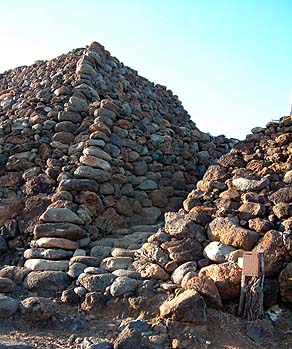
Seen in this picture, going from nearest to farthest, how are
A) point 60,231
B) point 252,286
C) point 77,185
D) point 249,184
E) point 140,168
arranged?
point 252,286 → point 249,184 → point 60,231 → point 77,185 → point 140,168

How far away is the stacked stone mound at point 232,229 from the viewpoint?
152 inches

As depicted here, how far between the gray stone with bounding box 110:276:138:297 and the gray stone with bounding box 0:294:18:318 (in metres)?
0.91

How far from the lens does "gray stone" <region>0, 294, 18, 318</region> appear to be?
388 cm

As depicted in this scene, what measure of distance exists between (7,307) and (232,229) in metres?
2.28

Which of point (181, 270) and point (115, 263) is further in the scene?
point (115, 263)

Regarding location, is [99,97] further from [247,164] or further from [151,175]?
[247,164]

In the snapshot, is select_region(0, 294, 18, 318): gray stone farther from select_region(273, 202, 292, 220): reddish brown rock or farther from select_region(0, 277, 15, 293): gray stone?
select_region(273, 202, 292, 220): reddish brown rock

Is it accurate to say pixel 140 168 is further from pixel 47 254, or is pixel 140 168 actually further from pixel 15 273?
pixel 15 273

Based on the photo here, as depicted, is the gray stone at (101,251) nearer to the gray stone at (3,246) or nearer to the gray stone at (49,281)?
the gray stone at (49,281)

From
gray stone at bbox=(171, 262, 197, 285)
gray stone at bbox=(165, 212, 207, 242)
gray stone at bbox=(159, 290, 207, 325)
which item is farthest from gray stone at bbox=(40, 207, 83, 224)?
gray stone at bbox=(159, 290, 207, 325)

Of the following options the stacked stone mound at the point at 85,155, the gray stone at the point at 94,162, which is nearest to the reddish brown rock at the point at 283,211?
the stacked stone mound at the point at 85,155

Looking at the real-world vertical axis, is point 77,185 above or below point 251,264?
above

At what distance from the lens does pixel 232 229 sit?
13.9ft

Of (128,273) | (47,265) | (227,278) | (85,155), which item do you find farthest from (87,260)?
(85,155)
